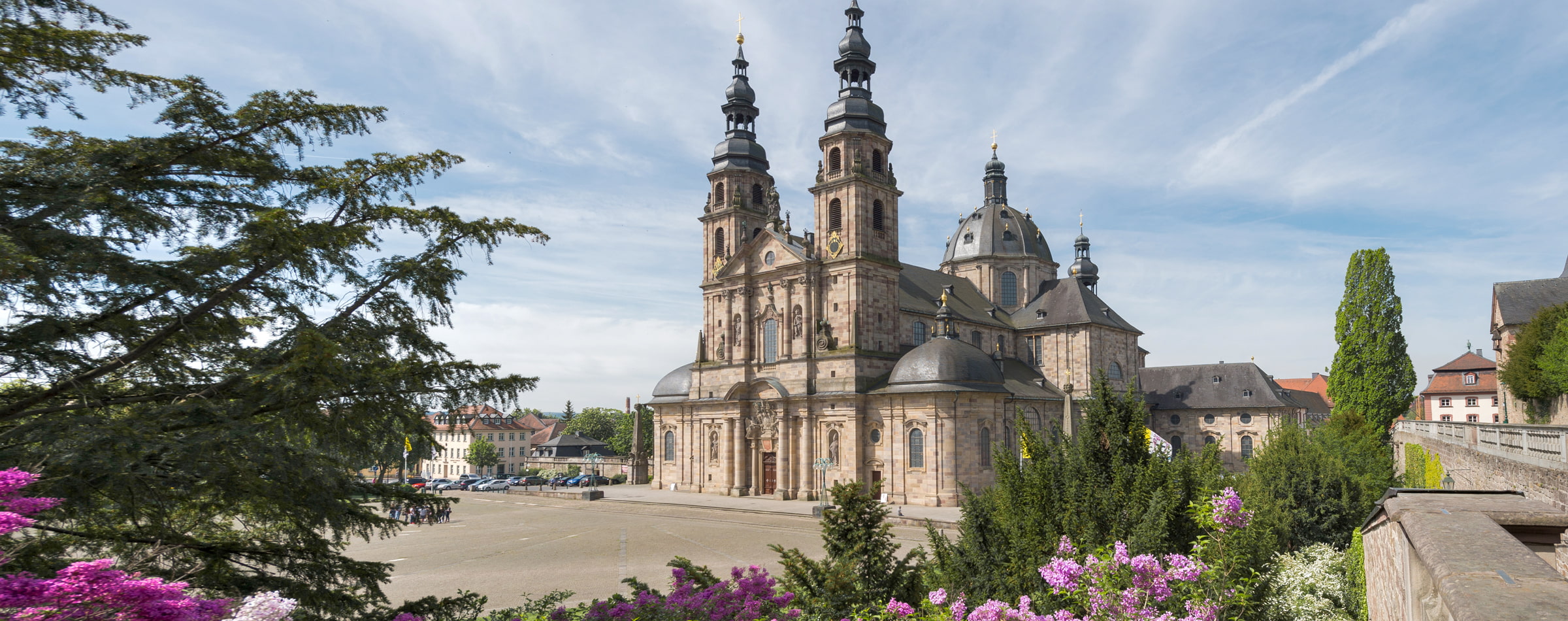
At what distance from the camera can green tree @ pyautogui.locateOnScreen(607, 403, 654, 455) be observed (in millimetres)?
62756

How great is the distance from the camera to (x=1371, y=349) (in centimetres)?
3859

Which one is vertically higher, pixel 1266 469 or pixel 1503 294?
pixel 1503 294

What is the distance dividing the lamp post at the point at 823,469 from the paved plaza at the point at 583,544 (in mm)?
1310

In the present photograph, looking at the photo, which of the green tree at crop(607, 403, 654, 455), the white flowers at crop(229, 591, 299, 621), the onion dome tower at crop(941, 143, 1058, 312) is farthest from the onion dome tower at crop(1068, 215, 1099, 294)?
the white flowers at crop(229, 591, 299, 621)

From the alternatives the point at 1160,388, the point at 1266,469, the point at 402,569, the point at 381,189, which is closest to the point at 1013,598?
the point at 381,189

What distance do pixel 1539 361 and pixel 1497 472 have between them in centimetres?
1997

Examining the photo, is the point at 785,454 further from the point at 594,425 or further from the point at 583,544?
the point at 594,425

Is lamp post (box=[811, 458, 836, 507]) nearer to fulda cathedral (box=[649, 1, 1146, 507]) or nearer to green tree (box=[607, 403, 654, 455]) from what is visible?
fulda cathedral (box=[649, 1, 1146, 507])

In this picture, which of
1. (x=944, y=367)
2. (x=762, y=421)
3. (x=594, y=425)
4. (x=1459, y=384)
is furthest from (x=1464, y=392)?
(x=594, y=425)

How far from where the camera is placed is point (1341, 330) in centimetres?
3944

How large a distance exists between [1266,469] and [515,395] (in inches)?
812

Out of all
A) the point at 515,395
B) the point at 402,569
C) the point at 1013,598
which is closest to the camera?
the point at 515,395

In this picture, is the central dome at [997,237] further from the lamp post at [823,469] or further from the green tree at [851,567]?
the green tree at [851,567]

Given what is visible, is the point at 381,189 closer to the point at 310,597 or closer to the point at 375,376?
the point at 375,376
